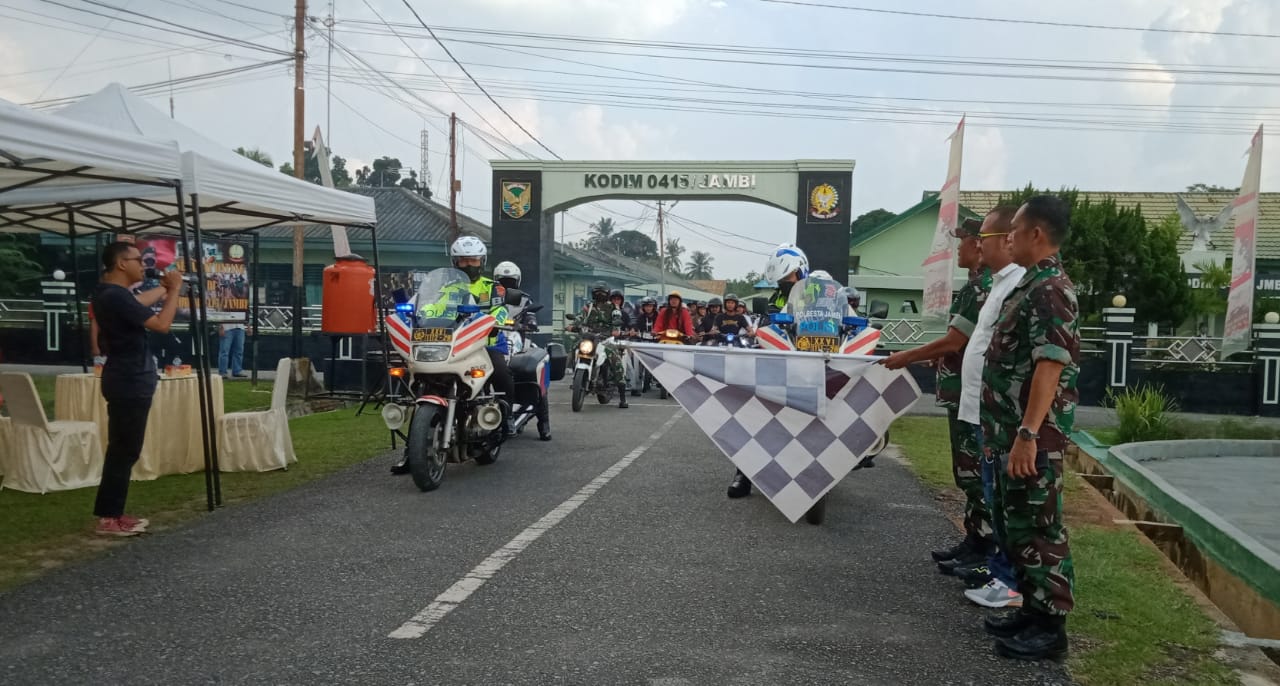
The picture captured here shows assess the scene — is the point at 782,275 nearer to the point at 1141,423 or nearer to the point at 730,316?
the point at 1141,423

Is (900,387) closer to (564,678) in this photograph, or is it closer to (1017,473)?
(1017,473)

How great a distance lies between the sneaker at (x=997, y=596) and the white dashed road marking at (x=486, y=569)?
8.11ft

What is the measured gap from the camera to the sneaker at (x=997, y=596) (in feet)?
16.4

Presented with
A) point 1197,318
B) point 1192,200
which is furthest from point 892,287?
point 1192,200

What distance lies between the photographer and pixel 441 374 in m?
8.06

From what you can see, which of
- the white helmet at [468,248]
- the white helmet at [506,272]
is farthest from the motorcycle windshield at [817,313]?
the white helmet at [506,272]

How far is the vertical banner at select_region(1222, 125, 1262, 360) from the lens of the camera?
19.0 meters

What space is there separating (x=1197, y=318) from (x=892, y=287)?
969 cm

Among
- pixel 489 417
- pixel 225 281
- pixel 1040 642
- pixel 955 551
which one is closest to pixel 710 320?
pixel 225 281

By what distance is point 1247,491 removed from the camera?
32.4ft

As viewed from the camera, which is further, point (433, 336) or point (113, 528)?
point (433, 336)

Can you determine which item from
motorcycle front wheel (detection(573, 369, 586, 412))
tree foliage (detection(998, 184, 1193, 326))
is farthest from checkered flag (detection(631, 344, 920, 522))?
tree foliage (detection(998, 184, 1193, 326))

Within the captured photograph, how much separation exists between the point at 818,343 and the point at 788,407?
2.82ft

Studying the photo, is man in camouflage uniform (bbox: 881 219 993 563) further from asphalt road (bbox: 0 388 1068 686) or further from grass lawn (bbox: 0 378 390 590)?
grass lawn (bbox: 0 378 390 590)
